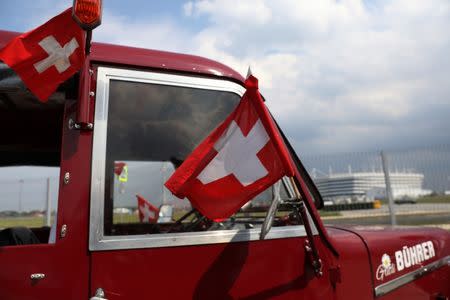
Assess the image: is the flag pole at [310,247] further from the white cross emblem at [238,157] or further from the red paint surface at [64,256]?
the red paint surface at [64,256]

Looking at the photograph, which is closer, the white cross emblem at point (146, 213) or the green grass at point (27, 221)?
the white cross emblem at point (146, 213)

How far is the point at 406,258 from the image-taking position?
2.54 m

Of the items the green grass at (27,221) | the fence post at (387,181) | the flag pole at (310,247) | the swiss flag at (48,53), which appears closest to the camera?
the swiss flag at (48,53)

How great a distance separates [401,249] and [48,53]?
89.0 inches

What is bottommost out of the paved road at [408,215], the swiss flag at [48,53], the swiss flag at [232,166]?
the paved road at [408,215]

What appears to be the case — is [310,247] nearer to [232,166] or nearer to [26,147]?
[232,166]

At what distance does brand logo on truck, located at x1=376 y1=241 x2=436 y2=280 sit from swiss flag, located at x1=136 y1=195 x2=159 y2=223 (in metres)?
1.78

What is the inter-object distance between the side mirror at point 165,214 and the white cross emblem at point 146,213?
8cm

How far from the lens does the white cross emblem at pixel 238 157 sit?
5.76 ft

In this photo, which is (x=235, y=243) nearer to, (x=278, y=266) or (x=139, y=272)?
(x=278, y=266)

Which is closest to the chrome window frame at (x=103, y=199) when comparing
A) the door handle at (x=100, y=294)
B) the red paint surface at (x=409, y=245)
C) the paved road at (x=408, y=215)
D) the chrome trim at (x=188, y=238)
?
the chrome trim at (x=188, y=238)

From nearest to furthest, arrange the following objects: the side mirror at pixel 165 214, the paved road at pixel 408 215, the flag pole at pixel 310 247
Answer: the flag pole at pixel 310 247
the side mirror at pixel 165 214
the paved road at pixel 408 215

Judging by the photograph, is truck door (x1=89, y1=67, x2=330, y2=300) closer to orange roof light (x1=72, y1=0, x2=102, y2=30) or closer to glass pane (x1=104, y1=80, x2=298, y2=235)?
glass pane (x1=104, y1=80, x2=298, y2=235)

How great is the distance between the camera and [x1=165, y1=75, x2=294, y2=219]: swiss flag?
173 cm
